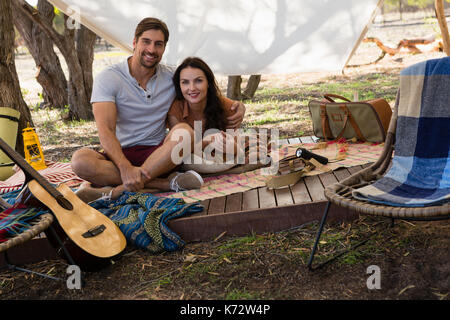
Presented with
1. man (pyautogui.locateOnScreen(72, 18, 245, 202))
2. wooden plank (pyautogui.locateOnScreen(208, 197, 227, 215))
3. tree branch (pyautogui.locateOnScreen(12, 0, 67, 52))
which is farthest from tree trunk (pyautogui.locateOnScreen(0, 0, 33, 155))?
wooden plank (pyautogui.locateOnScreen(208, 197, 227, 215))

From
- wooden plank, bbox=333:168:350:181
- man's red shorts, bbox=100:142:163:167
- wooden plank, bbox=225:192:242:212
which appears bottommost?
wooden plank, bbox=225:192:242:212

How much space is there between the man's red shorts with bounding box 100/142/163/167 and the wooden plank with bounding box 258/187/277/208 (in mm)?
777

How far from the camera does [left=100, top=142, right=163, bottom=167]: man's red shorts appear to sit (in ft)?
9.61

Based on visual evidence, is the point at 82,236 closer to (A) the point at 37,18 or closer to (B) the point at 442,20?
(B) the point at 442,20

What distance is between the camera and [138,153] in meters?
2.94

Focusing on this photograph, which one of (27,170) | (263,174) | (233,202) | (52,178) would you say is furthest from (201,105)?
(27,170)

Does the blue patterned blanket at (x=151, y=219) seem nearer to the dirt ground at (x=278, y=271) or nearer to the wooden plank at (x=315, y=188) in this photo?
the dirt ground at (x=278, y=271)

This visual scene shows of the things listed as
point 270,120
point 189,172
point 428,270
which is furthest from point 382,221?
point 270,120

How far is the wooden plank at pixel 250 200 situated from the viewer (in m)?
2.36

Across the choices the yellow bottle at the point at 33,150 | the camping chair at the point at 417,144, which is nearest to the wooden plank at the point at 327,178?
the camping chair at the point at 417,144

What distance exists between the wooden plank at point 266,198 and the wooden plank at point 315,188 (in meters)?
0.21

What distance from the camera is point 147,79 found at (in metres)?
2.96

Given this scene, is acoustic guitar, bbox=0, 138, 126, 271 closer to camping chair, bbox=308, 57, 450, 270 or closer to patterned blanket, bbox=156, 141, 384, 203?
patterned blanket, bbox=156, 141, 384, 203
